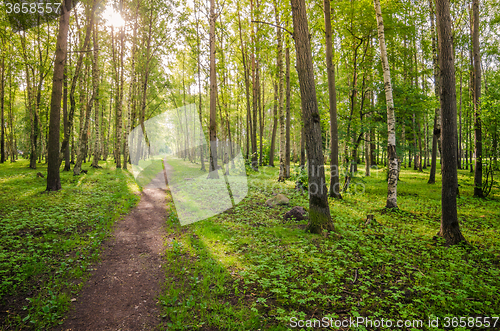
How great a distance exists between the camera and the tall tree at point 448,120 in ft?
19.6

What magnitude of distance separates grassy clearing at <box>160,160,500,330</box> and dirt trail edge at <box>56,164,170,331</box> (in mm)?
312

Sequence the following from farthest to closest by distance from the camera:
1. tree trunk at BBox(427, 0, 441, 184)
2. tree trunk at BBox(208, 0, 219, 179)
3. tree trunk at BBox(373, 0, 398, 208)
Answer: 1. tree trunk at BBox(208, 0, 219, 179)
2. tree trunk at BBox(427, 0, 441, 184)
3. tree trunk at BBox(373, 0, 398, 208)

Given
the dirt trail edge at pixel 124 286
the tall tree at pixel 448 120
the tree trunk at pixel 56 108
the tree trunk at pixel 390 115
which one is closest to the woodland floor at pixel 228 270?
the dirt trail edge at pixel 124 286

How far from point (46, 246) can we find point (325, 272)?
6.34 metres

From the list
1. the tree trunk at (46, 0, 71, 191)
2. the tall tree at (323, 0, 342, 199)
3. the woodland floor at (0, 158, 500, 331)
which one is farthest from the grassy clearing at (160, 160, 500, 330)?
the tree trunk at (46, 0, 71, 191)

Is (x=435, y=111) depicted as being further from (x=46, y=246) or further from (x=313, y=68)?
(x=46, y=246)

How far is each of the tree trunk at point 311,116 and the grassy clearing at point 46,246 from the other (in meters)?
5.87

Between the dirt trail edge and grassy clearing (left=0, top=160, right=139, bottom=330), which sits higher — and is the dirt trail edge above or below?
below

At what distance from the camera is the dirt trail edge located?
3.52 meters

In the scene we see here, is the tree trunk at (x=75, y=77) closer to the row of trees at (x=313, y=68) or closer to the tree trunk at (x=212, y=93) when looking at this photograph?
the row of trees at (x=313, y=68)

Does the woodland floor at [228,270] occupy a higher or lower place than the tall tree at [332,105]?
→ lower

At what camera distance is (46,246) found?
5.27 metres

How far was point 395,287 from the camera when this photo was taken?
163 inches

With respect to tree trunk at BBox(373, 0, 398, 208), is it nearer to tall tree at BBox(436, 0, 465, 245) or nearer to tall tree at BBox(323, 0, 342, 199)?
tall tree at BBox(323, 0, 342, 199)
